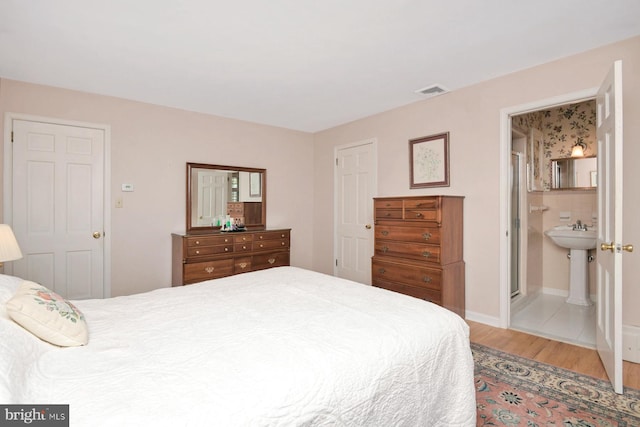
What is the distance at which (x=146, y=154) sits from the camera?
3801 mm

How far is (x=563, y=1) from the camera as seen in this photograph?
198 cm

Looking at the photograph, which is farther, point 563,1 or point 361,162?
point 361,162

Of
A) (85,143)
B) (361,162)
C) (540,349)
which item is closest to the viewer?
(540,349)

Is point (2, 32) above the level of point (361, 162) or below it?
above

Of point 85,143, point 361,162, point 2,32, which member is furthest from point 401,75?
point 85,143

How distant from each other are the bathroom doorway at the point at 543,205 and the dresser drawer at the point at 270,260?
113 inches

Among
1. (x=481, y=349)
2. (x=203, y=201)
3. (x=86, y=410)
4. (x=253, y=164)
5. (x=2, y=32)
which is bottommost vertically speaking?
(x=481, y=349)

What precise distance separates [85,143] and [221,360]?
3.44 meters

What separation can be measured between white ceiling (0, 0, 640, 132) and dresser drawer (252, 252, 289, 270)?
2.03 meters

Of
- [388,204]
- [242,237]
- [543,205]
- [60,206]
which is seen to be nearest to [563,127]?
[543,205]

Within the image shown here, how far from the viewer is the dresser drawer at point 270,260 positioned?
4.18 meters

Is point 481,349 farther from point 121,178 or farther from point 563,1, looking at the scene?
point 121,178

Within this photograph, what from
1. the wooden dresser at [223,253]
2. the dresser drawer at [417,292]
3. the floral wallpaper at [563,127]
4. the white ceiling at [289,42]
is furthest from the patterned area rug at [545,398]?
the floral wallpaper at [563,127]

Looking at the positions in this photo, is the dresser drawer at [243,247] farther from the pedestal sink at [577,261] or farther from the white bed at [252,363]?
the pedestal sink at [577,261]
